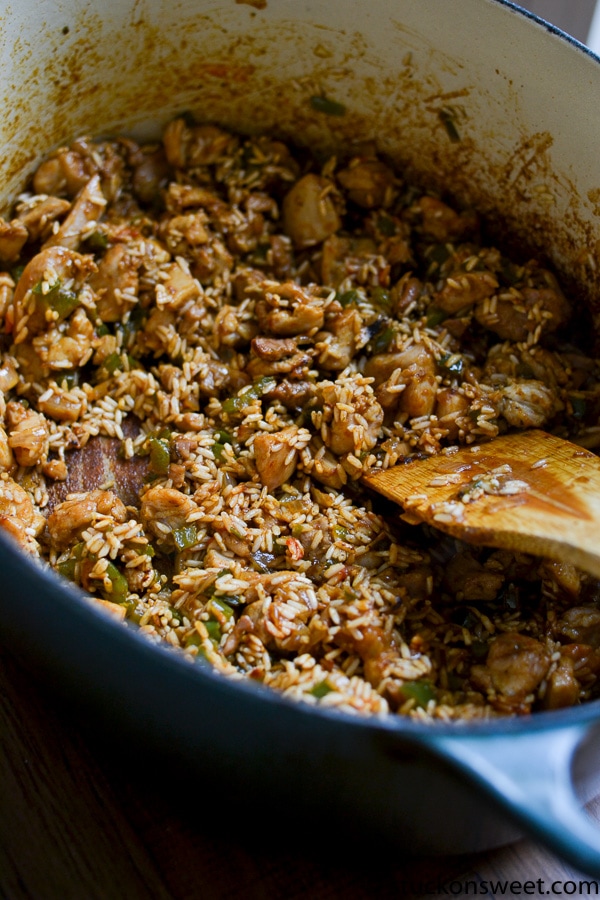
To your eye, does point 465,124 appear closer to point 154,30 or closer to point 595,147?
point 595,147

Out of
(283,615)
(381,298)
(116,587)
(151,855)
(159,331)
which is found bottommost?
(151,855)

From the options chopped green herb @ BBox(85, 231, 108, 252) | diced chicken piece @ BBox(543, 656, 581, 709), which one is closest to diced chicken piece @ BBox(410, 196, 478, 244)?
chopped green herb @ BBox(85, 231, 108, 252)

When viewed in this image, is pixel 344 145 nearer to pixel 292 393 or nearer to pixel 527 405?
pixel 292 393

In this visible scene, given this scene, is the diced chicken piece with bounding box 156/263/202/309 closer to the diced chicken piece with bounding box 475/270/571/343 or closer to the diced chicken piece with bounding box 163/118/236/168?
the diced chicken piece with bounding box 163/118/236/168

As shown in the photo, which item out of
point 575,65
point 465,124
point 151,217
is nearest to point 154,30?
point 151,217

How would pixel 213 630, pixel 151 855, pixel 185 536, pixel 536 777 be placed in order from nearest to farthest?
pixel 536 777 → pixel 151 855 → pixel 213 630 → pixel 185 536

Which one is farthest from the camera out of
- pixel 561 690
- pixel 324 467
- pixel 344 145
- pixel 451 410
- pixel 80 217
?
pixel 344 145

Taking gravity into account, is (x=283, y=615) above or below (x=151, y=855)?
above

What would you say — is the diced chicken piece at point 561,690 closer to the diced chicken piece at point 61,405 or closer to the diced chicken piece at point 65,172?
the diced chicken piece at point 61,405

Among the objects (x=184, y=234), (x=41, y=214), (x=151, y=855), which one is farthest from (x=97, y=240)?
(x=151, y=855)
